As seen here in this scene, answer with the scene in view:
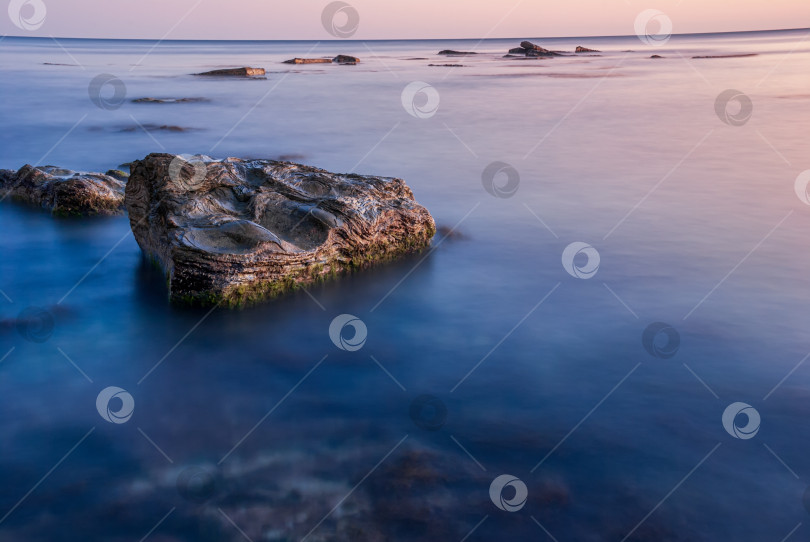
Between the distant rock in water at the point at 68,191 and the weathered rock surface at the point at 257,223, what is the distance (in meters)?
2.62

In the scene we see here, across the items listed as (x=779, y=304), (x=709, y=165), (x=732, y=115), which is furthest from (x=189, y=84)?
(x=779, y=304)

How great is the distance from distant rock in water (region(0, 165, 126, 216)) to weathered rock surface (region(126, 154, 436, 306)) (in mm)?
2616

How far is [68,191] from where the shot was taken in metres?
11.0

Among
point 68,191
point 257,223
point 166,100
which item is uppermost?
point 166,100

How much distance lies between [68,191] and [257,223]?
192 inches

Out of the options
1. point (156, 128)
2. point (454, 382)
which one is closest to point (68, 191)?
point (454, 382)

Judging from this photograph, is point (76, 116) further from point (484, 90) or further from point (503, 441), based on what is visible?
point (503, 441)

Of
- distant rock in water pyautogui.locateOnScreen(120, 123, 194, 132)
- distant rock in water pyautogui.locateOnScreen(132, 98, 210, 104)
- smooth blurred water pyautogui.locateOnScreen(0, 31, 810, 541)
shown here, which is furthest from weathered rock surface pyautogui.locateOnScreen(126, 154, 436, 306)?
distant rock in water pyautogui.locateOnScreen(132, 98, 210, 104)

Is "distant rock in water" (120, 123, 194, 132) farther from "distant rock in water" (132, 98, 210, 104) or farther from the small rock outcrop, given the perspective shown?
the small rock outcrop

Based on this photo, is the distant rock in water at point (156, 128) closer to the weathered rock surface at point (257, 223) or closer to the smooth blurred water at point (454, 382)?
the smooth blurred water at point (454, 382)

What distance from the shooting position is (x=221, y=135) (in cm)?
2075

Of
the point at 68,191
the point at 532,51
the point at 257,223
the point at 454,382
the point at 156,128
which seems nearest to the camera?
the point at 454,382

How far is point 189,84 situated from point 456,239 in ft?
101

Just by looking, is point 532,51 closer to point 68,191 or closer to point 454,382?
point 68,191
